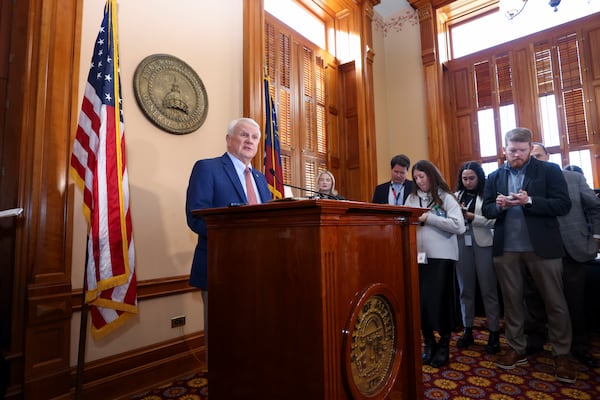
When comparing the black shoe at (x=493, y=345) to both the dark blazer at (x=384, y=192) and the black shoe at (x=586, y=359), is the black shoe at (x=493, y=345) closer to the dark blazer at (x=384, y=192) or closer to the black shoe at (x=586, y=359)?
the black shoe at (x=586, y=359)

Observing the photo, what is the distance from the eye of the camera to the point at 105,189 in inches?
74.5

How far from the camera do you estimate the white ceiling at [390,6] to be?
210 inches

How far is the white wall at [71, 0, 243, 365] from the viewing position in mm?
2156

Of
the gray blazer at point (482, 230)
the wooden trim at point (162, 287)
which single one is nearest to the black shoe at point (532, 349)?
the gray blazer at point (482, 230)

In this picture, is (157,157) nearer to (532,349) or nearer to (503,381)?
(503,381)

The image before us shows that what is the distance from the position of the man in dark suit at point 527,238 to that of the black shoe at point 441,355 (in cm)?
33

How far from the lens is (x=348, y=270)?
3.26 feet

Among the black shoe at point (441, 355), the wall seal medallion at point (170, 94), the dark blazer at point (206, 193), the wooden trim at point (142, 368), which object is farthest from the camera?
the wall seal medallion at point (170, 94)

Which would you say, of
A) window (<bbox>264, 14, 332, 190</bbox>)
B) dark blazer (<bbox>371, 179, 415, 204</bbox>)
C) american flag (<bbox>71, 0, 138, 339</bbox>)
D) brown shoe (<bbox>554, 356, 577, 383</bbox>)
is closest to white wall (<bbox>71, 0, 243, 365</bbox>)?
american flag (<bbox>71, 0, 138, 339</bbox>)

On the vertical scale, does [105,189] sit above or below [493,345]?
above

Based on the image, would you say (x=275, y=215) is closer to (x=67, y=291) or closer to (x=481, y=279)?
(x=67, y=291)

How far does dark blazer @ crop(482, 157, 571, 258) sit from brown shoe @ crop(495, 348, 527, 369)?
631 mm

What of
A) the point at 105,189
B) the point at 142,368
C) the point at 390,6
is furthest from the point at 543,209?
the point at 390,6

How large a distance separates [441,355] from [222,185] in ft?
5.78
